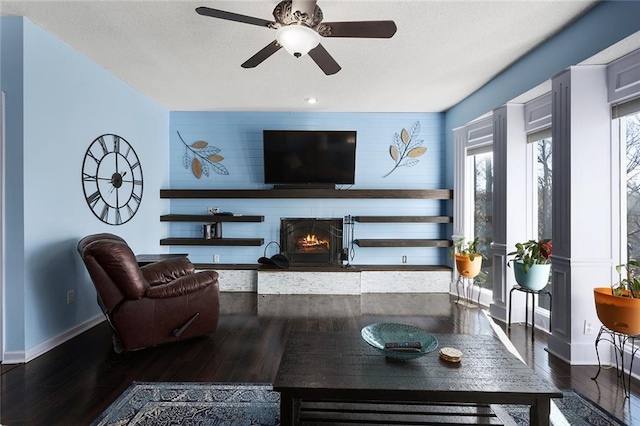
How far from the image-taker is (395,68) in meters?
3.52

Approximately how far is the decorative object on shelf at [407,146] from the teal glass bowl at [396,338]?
3.66 meters

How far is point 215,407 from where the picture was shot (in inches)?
80.7

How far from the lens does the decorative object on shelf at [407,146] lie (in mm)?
5195

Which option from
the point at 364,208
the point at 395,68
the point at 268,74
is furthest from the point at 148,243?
the point at 395,68

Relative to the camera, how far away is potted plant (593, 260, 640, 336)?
2.19 metres

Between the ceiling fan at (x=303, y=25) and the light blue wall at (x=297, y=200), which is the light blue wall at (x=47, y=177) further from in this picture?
the ceiling fan at (x=303, y=25)

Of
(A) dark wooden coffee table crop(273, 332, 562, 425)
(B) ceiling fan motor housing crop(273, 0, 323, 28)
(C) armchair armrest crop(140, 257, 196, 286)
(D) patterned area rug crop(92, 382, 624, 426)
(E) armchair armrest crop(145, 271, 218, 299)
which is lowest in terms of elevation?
(D) patterned area rug crop(92, 382, 624, 426)

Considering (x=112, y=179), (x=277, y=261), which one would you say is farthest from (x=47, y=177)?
(x=277, y=261)

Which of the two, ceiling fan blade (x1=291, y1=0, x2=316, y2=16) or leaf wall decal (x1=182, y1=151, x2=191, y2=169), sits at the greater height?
ceiling fan blade (x1=291, y1=0, x2=316, y2=16)

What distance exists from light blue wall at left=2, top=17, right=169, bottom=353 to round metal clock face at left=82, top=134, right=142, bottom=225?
0.31 feet

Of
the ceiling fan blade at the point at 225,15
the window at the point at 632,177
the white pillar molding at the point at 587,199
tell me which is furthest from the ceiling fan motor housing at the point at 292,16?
the window at the point at 632,177

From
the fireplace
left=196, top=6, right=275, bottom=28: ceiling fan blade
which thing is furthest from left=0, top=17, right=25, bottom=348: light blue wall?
the fireplace

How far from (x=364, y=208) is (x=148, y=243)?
10.9 feet

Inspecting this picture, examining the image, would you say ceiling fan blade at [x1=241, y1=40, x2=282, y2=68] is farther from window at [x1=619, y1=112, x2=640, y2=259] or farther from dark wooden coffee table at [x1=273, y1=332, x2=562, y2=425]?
window at [x1=619, y1=112, x2=640, y2=259]
